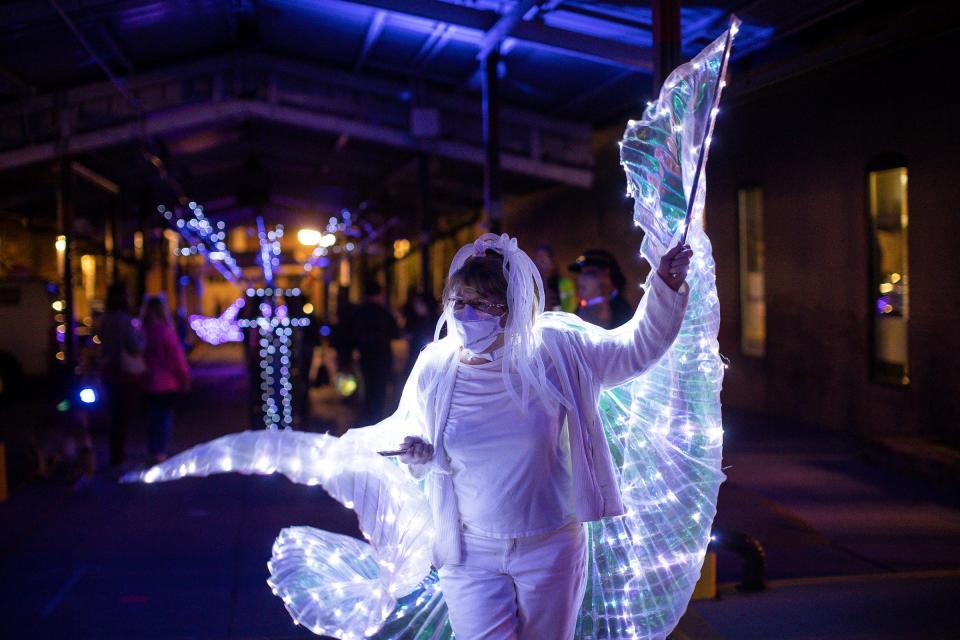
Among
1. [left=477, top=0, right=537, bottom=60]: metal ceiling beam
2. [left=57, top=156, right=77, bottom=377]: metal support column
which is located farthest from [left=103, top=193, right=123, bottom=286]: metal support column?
[left=477, top=0, right=537, bottom=60]: metal ceiling beam

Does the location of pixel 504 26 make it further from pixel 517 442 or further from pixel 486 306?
pixel 517 442

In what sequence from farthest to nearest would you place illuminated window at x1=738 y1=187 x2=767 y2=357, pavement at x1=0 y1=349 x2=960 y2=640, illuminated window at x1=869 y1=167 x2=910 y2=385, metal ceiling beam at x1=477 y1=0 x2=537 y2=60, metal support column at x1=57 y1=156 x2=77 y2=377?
metal support column at x1=57 y1=156 x2=77 y2=377 < illuminated window at x1=738 y1=187 x2=767 y2=357 < illuminated window at x1=869 y1=167 x2=910 y2=385 < metal ceiling beam at x1=477 y1=0 x2=537 y2=60 < pavement at x1=0 y1=349 x2=960 y2=640

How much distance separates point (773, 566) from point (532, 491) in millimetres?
3942

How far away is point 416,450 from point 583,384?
1.94ft

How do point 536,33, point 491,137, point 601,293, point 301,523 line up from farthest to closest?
point 491,137 → point 536,33 → point 301,523 → point 601,293

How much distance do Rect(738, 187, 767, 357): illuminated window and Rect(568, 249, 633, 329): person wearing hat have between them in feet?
26.9

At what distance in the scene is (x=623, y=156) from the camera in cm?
377

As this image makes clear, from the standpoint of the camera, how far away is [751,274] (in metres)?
14.2

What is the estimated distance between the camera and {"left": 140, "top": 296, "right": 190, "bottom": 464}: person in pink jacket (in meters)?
9.83

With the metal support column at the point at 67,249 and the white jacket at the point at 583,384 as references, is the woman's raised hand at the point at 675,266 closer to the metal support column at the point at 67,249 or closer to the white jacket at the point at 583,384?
the white jacket at the point at 583,384

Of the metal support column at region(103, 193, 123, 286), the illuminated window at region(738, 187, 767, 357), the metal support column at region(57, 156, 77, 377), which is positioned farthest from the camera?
the metal support column at region(103, 193, 123, 286)

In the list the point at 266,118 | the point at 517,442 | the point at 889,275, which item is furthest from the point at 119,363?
the point at 889,275

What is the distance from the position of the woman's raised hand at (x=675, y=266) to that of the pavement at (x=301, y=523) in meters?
0.70

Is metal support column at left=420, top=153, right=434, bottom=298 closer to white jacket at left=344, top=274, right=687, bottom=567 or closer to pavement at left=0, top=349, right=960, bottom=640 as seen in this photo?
pavement at left=0, top=349, right=960, bottom=640
